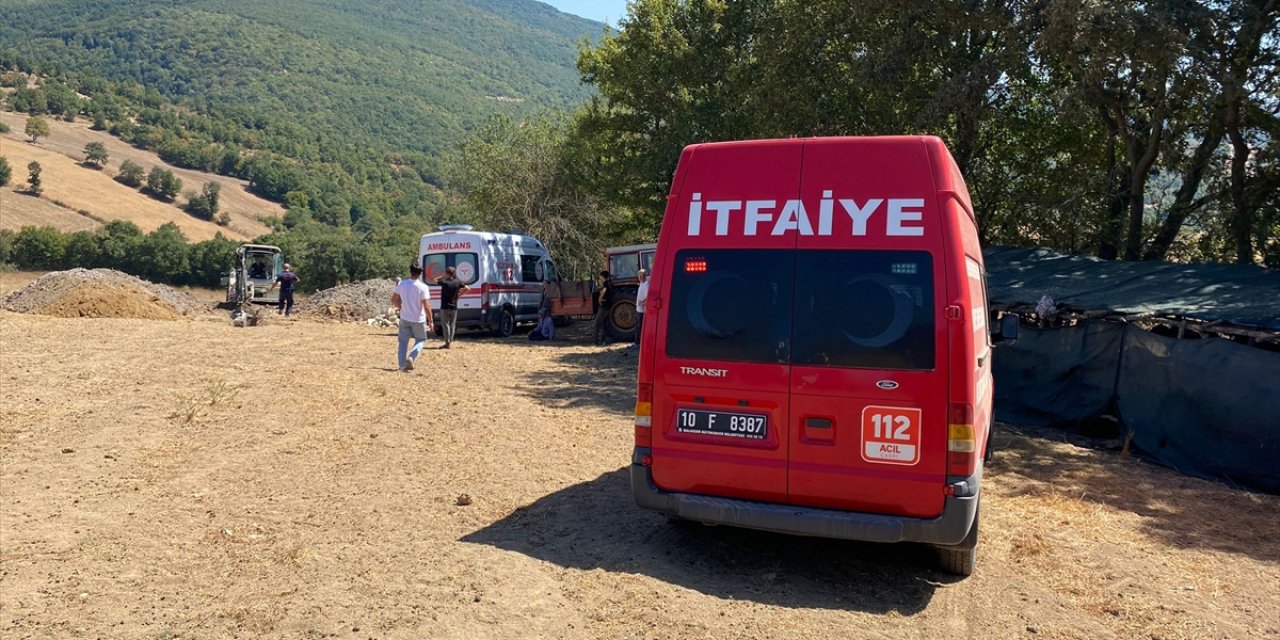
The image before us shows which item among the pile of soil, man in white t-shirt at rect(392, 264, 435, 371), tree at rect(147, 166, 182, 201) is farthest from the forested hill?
man in white t-shirt at rect(392, 264, 435, 371)

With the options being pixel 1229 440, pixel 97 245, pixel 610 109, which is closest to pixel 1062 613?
pixel 1229 440

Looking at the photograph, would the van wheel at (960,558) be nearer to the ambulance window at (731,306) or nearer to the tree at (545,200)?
the ambulance window at (731,306)

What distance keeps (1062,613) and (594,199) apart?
2940 cm

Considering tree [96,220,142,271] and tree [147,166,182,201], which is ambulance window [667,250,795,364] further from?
tree [147,166,182,201]

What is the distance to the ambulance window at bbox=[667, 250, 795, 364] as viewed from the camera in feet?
16.4

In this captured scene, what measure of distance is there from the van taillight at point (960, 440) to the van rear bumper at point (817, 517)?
0.08 meters

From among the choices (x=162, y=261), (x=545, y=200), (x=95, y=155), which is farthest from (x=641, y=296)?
(x=95, y=155)

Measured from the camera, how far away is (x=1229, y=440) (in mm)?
9008

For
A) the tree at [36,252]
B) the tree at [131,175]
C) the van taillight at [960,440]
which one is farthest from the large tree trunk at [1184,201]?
the tree at [131,175]

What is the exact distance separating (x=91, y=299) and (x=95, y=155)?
74952 mm

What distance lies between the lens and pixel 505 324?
71.1 feet

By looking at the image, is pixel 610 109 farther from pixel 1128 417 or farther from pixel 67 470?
pixel 67 470

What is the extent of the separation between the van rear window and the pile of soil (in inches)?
949

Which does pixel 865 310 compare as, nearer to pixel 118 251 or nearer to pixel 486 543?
pixel 486 543
